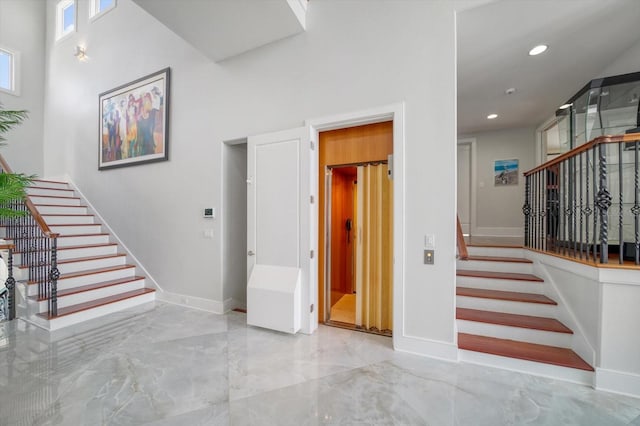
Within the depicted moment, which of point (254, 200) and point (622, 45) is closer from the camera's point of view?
point (622, 45)

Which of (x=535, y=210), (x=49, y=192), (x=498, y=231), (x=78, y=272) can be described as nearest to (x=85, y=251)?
(x=78, y=272)

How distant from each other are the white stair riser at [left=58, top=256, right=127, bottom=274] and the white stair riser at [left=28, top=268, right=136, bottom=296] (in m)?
0.31

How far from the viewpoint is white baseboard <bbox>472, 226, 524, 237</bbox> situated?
5.41 metres

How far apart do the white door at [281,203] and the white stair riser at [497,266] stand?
2125 mm

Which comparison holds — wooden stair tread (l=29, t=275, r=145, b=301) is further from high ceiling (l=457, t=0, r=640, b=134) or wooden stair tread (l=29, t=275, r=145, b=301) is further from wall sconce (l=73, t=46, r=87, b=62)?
high ceiling (l=457, t=0, r=640, b=134)

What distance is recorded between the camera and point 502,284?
2.85 m

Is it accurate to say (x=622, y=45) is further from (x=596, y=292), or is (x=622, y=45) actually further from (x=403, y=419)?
(x=403, y=419)

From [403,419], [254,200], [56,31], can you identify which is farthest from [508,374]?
[56,31]

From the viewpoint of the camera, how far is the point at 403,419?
162 cm

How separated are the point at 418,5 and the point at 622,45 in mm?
2526

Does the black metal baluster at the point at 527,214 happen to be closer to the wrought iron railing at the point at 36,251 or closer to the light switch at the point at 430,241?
the light switch at the point at 430,241

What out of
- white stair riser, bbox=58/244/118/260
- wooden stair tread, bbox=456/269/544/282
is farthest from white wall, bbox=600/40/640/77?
white stair riser, bbox=58/244/118/260

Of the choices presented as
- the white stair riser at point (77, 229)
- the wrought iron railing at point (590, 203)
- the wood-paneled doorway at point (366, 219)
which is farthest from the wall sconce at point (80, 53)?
the wrought iron railing at point (590, 203)

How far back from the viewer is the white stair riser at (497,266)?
304 cm
